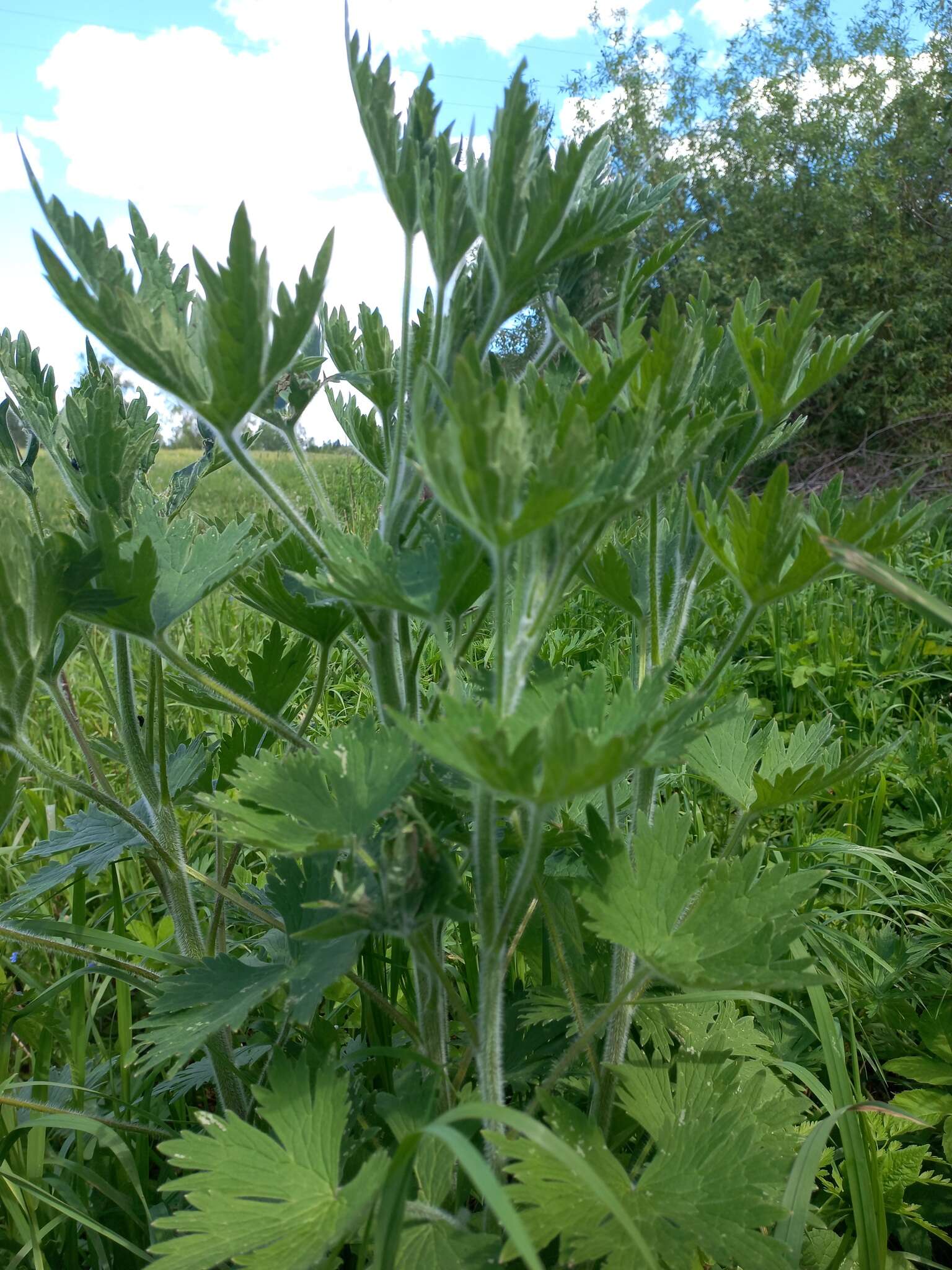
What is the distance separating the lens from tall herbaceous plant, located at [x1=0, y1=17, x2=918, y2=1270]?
2.31ft

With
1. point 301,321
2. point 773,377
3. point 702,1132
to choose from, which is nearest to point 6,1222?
point 702,1132

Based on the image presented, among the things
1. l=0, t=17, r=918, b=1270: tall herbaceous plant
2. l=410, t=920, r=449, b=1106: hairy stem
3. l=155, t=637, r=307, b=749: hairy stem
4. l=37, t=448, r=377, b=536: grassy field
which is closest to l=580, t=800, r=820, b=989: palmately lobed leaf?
l=0, t=17, r=918, b=1270: tall herbaceous plant

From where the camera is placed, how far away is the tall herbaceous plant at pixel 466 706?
0.70 metres

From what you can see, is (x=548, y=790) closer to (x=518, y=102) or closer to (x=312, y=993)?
(x=312, y=993)

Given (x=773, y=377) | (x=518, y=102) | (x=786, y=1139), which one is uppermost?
(x=518, y=102)

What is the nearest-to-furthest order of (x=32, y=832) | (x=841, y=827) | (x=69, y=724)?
(x=69, y=724), (x=841, y=827), (x=32, y=832)

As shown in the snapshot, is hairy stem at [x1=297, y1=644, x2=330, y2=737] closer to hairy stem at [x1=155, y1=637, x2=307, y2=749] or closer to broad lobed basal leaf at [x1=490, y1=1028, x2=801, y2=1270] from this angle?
hairy stem at [x1=155, y1=637, x2=307, y2=749]

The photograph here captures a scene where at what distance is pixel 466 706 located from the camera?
0.69 metres

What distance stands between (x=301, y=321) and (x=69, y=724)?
61 centimetres

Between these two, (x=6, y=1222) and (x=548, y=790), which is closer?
(x=548, y=790)

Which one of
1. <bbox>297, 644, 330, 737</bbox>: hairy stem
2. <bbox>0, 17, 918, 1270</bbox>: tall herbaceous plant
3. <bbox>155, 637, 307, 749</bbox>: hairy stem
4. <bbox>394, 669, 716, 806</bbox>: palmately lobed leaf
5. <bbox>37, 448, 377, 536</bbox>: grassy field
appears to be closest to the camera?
<bbox>394, 669, 716, 806</bbox>: palmately lobed leaf

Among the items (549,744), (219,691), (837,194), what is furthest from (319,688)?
(837,194)

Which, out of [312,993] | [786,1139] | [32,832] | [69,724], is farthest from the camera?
[32,832]

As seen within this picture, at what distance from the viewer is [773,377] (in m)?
0.89
